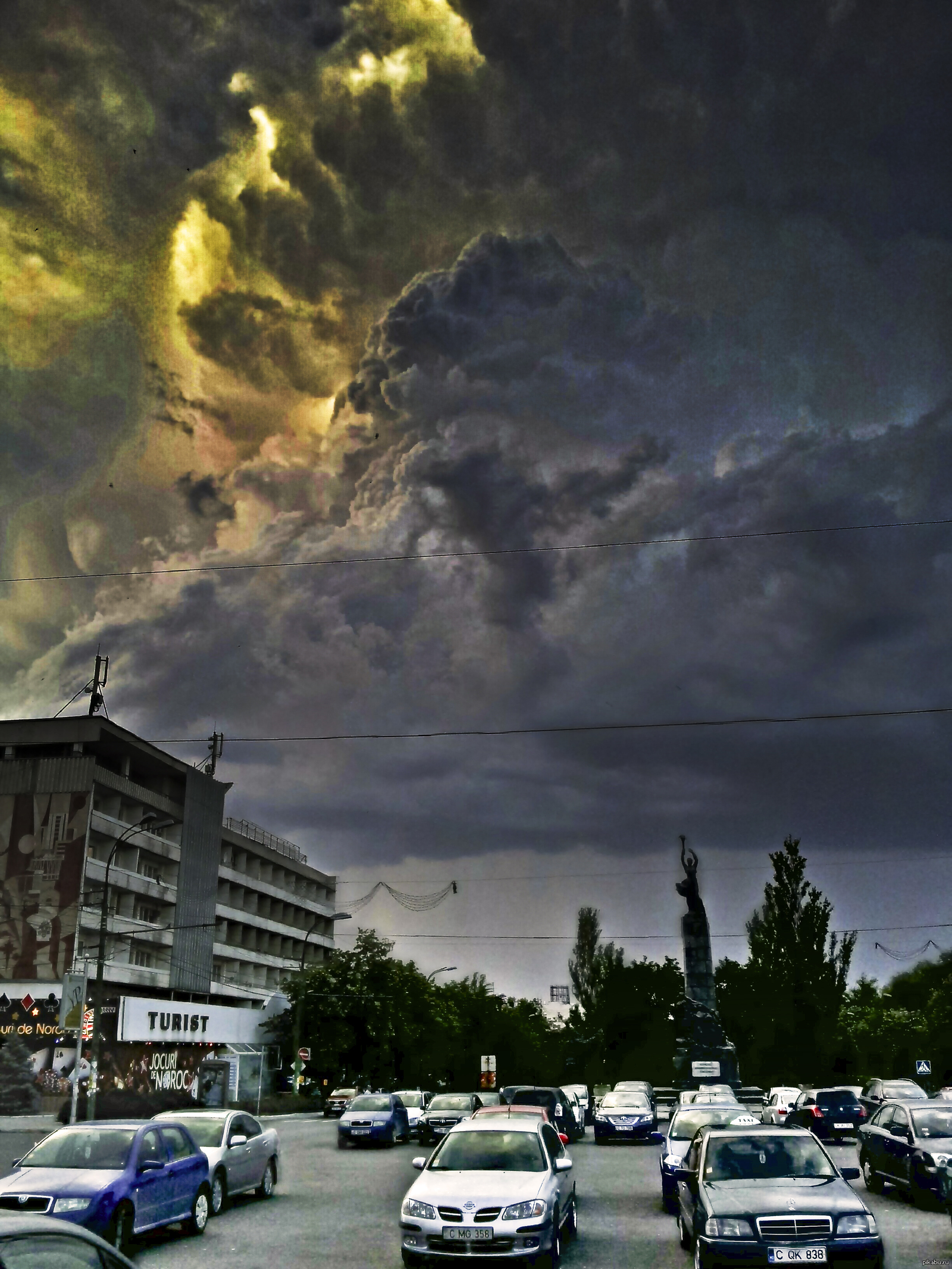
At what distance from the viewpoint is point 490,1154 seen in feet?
40.6

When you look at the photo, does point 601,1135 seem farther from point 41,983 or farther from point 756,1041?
point 756,1041

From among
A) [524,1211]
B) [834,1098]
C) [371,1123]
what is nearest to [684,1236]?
[524,1211]

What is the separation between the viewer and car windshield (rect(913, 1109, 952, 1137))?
16219 millimetres

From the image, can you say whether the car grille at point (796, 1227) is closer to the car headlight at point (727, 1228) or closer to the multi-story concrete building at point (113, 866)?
the car headlight at point (727, 1228)

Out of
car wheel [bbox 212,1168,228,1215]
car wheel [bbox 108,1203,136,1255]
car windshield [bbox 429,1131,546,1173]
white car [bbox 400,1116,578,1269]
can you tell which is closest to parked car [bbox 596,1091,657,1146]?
car wheel [bbox 212,1168,228,1215]

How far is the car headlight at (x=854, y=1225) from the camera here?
9789mm

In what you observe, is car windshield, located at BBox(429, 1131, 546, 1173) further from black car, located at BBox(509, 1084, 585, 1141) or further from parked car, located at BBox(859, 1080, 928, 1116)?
parked car, located at BBox(859, 1080, 928, 1116)

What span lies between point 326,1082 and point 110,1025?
19.5 metres

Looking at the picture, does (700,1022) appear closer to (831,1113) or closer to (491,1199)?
(831,1113)

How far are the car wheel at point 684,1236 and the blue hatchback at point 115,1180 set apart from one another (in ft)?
19.9

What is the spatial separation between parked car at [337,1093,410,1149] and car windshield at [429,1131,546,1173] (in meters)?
20.4

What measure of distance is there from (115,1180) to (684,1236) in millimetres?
6485

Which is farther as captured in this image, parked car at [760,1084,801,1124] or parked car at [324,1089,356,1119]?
parked car at [324,1089,356,1119]

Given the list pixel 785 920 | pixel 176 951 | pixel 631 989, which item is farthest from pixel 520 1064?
pixel 176 951
